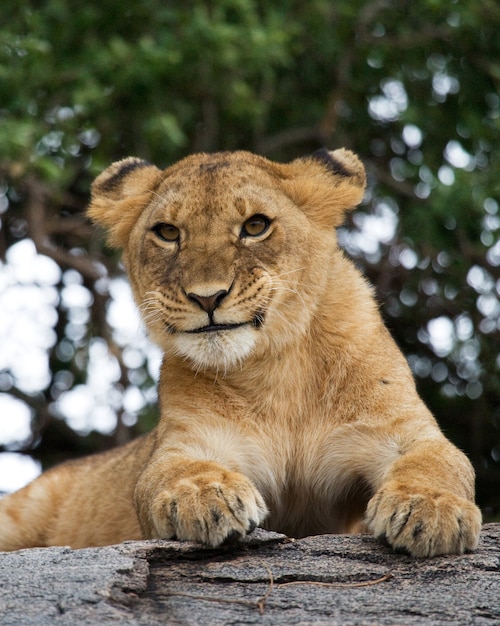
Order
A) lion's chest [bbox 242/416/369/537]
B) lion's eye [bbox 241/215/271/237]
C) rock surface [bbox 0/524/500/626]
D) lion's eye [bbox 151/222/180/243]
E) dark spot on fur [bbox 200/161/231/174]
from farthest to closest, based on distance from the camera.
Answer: dark spot on fur [bbox 200/161/231/174] < lion's eye [bbox 151/222/180/243] < lion's eye [bbox 241/215/271/237] < lion's chest [bbox 242/416/369/537] < rock surface [bbox 0/524/500/626]

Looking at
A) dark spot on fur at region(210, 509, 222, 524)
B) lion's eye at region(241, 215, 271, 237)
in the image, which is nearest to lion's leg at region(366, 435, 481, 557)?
dark spot on fur at region(210, 509, 222, 524)

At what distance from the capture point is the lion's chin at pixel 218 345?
3777mm

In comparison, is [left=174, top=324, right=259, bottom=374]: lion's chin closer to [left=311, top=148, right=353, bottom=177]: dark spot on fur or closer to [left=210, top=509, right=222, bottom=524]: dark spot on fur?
[left=210, top=509, right=222, bottom=524]: dark spot on fur

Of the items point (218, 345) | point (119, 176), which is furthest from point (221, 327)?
point (119, 176)

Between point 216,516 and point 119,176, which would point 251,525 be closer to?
point 216,516

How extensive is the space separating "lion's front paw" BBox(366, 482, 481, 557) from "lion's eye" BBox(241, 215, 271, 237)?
4.24 ft

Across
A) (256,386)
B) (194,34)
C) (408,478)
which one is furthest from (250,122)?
(408,478)

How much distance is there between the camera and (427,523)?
3.07m

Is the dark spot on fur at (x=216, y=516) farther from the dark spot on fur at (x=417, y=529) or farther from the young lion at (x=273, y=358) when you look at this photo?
the dark spot on fur at (x=417, y=529)

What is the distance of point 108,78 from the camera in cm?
586

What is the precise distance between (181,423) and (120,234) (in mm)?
1116

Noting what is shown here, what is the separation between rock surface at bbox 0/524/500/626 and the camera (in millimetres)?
2682

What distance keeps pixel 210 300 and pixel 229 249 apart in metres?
0.28

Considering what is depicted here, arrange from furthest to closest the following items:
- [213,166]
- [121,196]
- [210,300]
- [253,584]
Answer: [121,196]
[213,166]
[210,300]
[253,584]
